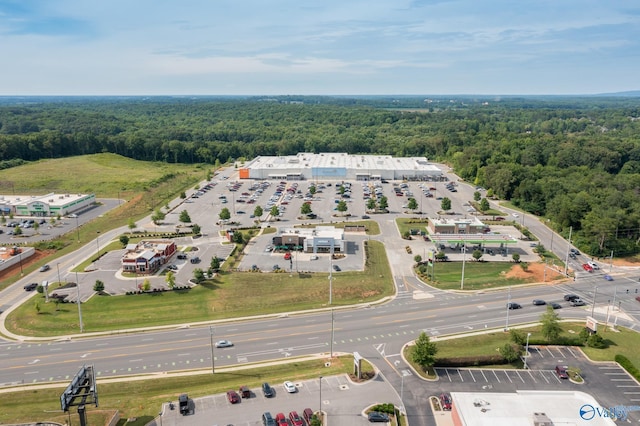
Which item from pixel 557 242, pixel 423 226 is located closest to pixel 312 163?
pixel 423 226

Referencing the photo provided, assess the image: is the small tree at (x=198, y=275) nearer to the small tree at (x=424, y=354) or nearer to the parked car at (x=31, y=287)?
the parked car at (x=31, y=287)

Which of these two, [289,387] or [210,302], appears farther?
[210,302]

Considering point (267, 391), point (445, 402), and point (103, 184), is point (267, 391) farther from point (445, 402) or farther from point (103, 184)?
point (103, 184)

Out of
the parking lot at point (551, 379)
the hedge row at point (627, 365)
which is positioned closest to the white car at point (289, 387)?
the parking lot at point (551, 379)

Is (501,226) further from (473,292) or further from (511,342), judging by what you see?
(511,342)

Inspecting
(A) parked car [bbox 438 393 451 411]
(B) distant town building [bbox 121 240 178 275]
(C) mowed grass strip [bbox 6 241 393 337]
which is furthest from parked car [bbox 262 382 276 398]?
(B) distant town building [bbox 121 240 178 275]

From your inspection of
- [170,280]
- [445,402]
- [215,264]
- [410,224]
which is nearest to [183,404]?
[445,402]
